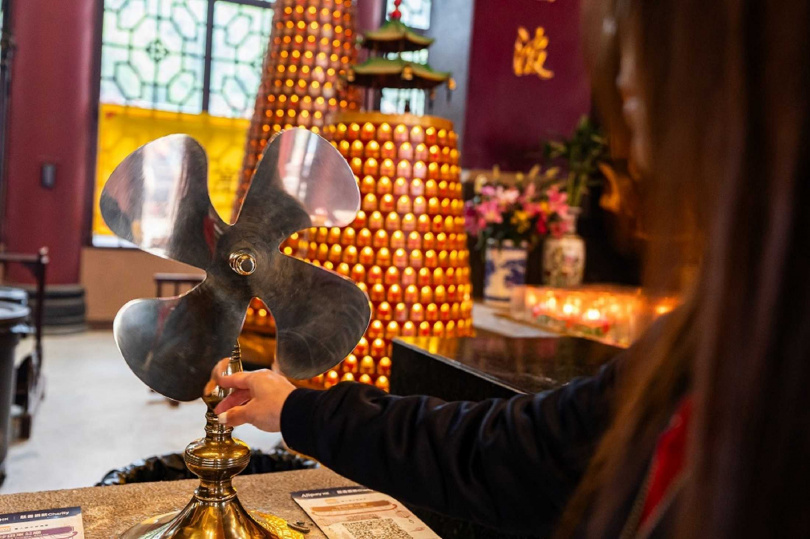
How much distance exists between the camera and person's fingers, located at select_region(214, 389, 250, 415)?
2.89 feet

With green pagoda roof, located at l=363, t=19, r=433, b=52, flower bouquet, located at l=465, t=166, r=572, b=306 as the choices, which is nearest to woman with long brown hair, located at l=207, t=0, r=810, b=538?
green pagoda roof, located at l=363, t=19, r=433, b=52

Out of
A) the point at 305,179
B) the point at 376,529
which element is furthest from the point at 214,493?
the point at 305,179

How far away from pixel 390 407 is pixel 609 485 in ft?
1.36

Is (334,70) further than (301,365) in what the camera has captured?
Yes

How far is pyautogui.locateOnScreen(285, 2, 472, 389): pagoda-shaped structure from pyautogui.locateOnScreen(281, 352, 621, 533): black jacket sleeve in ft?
2.87

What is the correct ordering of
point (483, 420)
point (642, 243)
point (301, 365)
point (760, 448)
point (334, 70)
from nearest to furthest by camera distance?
point (760, 448), point (642, 243), point (483, 420), point (301, 365), point (334, 70)

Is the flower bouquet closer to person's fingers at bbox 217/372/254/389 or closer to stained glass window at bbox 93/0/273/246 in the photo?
person's fingers at bbox 217/372/254/389

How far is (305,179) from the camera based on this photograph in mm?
951

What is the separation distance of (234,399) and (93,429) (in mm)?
3424

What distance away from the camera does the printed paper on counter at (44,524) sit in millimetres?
1021

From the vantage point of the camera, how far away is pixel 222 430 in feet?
3.04

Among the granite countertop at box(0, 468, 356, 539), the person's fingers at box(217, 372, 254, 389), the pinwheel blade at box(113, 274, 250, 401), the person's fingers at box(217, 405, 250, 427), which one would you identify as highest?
the pinwheel blade at box(113, 274, 250, 401)

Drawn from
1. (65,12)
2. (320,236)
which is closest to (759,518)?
(320,236)

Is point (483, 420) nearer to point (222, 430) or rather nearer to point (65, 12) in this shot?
point (222, 430)
